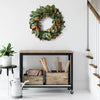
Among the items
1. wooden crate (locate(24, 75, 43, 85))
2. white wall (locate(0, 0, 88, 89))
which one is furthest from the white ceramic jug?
white wall (locate(0, 0, 88, 89))

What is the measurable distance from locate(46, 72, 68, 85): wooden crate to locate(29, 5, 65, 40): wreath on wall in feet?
2.29

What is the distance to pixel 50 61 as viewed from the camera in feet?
14.8

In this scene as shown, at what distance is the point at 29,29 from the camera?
4.47m

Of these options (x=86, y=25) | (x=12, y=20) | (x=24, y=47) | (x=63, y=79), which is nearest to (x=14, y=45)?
(x=24, y=47)

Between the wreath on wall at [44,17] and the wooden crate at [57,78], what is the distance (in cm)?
70

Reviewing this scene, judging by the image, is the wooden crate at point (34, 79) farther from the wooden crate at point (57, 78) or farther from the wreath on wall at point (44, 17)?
the wreath on wall at point (44, 17)

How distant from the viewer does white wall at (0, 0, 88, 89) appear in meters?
4.45

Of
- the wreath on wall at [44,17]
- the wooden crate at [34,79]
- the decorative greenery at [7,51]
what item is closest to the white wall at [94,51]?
the wreath on wall at [44,17]

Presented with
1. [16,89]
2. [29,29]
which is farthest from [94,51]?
[16,89]

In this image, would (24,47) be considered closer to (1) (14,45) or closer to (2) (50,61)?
(1) (14,45)

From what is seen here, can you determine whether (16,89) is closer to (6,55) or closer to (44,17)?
(6,55)

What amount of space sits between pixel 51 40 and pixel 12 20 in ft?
2.65

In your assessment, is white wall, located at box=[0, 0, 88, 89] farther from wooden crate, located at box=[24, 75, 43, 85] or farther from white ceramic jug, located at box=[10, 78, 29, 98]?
white ceramic jug, located at box=[10, 78, 29, 98]

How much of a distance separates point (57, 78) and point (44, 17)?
1.13 meters
